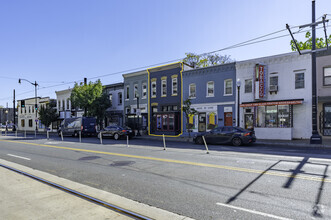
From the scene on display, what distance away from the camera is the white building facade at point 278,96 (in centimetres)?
1894

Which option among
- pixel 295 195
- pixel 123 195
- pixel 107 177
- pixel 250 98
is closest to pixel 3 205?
pixel 123 195

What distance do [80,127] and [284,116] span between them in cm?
2113

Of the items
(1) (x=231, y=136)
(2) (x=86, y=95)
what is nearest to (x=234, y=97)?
(1) (x=231, y=136)

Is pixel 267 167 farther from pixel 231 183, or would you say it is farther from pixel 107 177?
pixel 107 177

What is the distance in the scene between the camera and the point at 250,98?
21781 millimetres

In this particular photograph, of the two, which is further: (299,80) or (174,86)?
(174,86)

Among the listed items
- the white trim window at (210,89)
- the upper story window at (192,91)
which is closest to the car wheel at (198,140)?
the white trim window at (210,89)

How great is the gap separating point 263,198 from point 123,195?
315cm

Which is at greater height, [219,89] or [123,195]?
[219,89]

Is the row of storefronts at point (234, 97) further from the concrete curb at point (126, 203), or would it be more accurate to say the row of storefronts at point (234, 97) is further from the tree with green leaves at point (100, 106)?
the concrete curb at point (126, 203)

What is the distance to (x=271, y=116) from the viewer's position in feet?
67.6

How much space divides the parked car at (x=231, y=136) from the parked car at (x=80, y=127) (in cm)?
1516

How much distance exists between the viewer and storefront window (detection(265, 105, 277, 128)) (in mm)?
20375

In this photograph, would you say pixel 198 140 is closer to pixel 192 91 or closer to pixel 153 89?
pixel 192 91
